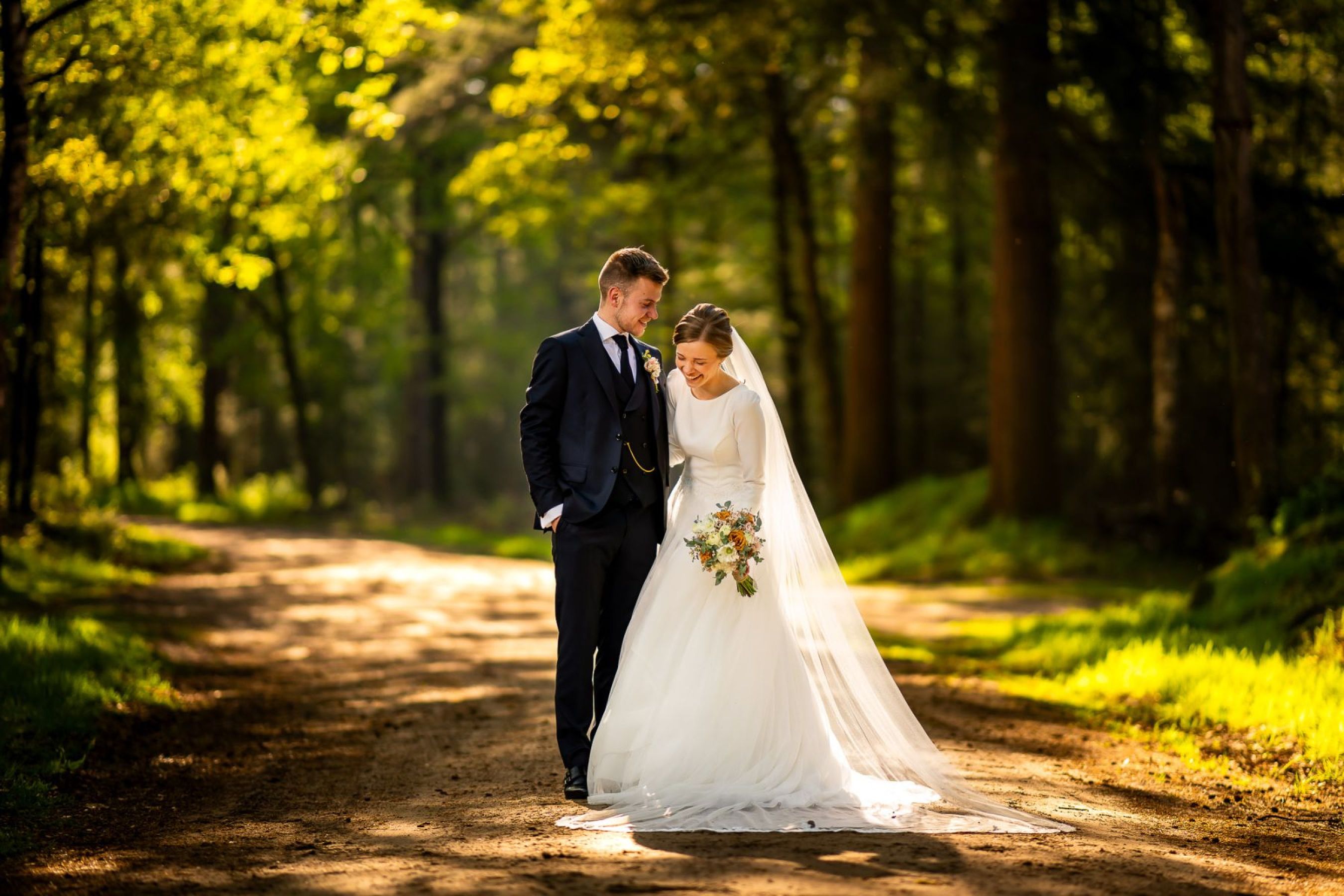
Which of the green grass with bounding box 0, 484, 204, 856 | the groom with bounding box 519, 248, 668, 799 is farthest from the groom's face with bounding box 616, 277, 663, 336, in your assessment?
the green grass with bounding box 0, 484, 204, 856

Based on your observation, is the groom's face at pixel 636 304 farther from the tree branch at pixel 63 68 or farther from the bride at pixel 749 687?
the tree branch at pixel 63 68

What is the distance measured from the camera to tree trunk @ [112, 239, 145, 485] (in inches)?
1147

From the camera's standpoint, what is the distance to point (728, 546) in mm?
6254

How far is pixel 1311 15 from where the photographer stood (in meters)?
12.6

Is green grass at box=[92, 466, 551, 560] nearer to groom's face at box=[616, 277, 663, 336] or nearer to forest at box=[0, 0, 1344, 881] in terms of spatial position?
forest at box=[0, 0, 1344, 881]

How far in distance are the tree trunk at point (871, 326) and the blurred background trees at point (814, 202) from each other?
58mm

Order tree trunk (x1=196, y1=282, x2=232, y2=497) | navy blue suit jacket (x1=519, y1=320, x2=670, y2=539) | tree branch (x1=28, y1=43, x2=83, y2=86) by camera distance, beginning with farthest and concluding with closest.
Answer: tree trunk (x1=196, y1=282, x2=232, y2=497) → tree branch (x1=28, y1=43, x2=83, y2=86) → navy blue suit jacket (x1=519, y1=320, x2=670, y2=539)

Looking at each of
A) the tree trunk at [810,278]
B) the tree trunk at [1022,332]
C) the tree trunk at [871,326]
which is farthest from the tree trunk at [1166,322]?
the tree trunk at [810,278]

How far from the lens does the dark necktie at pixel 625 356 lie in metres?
6.39

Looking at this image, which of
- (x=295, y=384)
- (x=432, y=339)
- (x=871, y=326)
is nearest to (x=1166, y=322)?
(x=871, y=326)

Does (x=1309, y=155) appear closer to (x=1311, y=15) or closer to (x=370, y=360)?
(x=1311, y=15)

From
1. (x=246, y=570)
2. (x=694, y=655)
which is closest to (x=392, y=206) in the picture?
(x=246, y=570)

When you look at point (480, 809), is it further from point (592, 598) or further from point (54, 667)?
point (54, 667)

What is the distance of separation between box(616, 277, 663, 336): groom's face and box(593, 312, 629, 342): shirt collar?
1.8 inches
